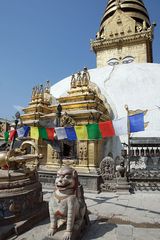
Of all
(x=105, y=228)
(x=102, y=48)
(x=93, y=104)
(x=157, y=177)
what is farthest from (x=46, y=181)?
(x=102, y=48)

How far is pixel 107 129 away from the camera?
965cm

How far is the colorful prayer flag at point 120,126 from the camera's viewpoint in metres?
9.15

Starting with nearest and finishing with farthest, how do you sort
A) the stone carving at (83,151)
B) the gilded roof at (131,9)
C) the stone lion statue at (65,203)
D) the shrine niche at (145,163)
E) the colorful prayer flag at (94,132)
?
the stone lion statue at (65,203)
the colorful prayer flag at (94,132)
the shrine niche at (145,163)
the stone carving at (83,151)
the gilded roof at (131,9)

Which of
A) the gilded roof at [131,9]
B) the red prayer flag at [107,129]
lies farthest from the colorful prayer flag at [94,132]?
the gilded roof at [131,9]

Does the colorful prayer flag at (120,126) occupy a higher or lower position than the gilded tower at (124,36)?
lower

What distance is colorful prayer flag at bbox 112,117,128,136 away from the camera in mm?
9148

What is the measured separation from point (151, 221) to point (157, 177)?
5281 millimetres

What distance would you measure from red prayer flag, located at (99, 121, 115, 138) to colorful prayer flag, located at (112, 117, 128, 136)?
18 centimetres

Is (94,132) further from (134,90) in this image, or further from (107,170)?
(134,90)

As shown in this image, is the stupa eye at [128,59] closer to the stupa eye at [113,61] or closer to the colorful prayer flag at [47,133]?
the stupa eye at [113,61]

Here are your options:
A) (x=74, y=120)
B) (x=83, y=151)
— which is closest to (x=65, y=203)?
(x=83, y=151)

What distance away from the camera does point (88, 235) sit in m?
5.27

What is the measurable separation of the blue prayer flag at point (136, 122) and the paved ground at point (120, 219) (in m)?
2.90

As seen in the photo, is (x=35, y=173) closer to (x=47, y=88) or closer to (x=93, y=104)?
(x=93, y=104)
